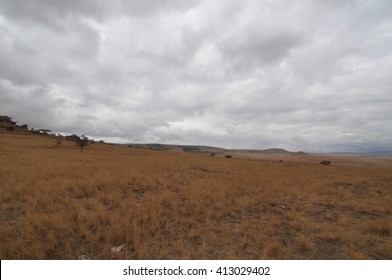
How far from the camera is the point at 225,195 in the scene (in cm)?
1017

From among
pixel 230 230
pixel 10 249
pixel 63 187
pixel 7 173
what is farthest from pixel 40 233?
pixel 7 173

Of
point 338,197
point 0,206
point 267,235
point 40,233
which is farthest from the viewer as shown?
point 338,197

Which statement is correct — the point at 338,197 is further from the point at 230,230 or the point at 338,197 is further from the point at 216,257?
the point at 216,257

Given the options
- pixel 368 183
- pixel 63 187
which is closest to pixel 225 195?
pixel 63 187

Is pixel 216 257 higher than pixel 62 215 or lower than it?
lower

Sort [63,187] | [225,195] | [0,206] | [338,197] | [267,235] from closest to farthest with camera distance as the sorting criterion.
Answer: [267,235] < [0,206] < [63,187] < [225,195] < [338,197]

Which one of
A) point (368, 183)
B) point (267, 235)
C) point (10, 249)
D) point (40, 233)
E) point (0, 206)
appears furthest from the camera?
point (368, 183)

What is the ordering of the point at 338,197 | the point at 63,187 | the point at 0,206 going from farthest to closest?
the point at 338,197 → the point at 63,187 → the point at 0,206

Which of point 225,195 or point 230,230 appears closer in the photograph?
point 230,230

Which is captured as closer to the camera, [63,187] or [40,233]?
[40,233]

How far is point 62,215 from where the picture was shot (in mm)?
6266

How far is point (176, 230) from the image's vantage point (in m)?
6.08

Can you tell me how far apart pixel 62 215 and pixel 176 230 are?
3594 millimetres
